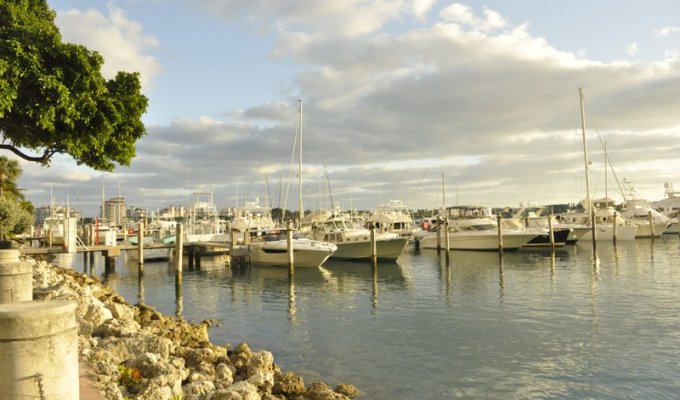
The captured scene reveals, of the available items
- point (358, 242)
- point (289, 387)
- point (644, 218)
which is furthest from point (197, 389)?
point (644, 218)

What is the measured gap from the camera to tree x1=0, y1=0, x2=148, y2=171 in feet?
48.5

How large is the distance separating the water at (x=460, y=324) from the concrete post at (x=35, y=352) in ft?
25.4

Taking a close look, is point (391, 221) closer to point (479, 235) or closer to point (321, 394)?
point (479, 235)

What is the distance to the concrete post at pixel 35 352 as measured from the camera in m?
4.95

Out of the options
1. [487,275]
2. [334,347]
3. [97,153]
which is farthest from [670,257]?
[97,153]

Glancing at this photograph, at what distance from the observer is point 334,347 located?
15.8m

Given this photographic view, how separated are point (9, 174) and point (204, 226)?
2496cm

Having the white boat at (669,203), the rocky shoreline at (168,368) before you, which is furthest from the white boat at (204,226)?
the white boat at (669,203)

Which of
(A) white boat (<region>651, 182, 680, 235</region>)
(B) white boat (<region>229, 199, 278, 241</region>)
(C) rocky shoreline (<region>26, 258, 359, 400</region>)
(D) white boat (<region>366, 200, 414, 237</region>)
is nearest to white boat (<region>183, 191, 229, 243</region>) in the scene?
(B) white boat (<region>229, 199, 278, 241</region>)

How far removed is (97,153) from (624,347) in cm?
1841

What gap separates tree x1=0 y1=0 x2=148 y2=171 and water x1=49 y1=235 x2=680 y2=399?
7956 mm

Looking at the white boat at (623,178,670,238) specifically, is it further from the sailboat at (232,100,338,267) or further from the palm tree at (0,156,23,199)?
the palm tree at (0,156,23,199)

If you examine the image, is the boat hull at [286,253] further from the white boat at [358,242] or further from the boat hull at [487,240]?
the boat hull at [487,240]

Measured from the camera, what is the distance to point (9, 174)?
1828 inches
